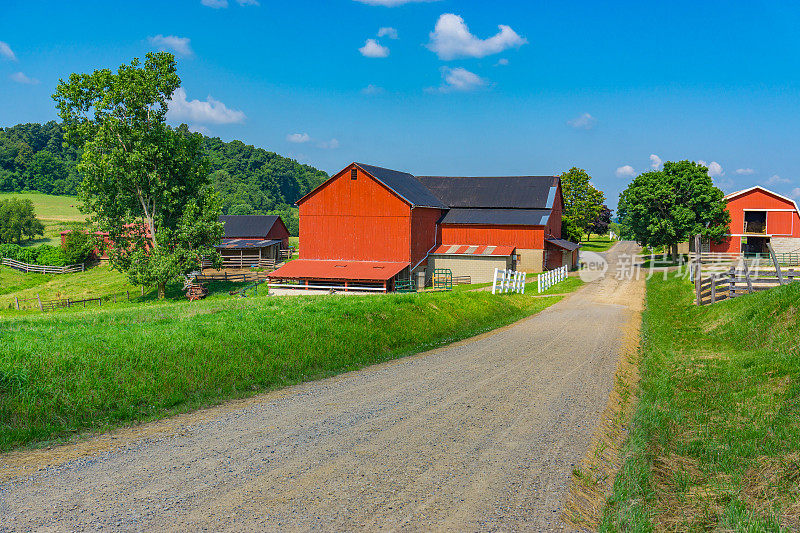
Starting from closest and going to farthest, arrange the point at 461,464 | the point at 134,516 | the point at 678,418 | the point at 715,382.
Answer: the point at 134,516
the point at 461,464
the point at 678,418
the point at 715,382

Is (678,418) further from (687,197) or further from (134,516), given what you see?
(687,197)

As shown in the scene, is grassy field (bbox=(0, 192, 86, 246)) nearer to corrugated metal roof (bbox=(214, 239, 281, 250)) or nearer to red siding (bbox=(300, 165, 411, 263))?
corrugated metal roof (bbox=(214, 239, 281, 250))

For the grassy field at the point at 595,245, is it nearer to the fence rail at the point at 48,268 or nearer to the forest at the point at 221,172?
the forest at the point at 221,172

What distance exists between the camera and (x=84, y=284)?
175 ft

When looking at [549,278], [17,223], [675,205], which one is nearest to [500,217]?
[549,278]

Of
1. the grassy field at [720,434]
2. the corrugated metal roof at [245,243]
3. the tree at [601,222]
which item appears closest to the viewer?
the grassy field at [720,434]

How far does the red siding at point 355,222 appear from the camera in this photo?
43938mm

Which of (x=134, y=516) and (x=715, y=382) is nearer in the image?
(x=134, y=516)

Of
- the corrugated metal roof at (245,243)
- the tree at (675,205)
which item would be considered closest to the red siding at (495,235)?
the tree at (675,205)

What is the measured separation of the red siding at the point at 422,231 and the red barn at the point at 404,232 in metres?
0.08

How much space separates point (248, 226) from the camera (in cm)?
6806

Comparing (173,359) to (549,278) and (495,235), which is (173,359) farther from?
(495,235)

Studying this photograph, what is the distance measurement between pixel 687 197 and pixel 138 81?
4575 centimetres

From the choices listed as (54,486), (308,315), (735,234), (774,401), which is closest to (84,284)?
(308,315)
